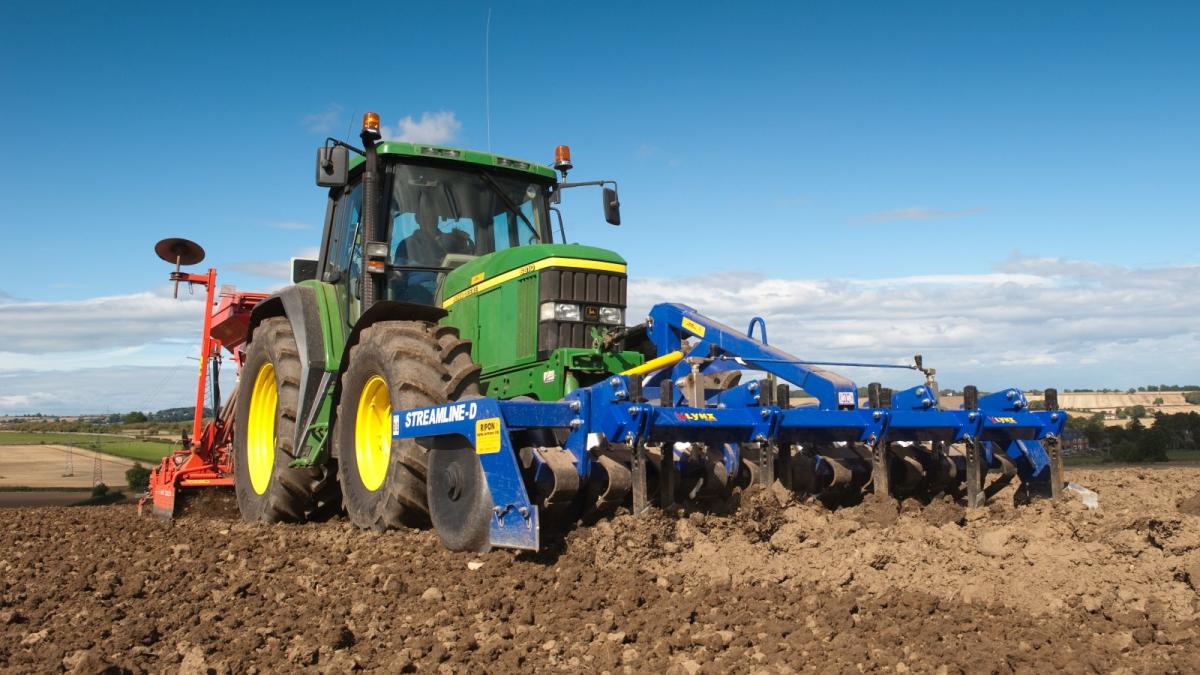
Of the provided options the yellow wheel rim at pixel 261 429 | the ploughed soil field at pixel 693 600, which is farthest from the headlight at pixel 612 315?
the yellow wheel rim at pixel 261 429

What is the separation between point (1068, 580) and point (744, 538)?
5.21ft

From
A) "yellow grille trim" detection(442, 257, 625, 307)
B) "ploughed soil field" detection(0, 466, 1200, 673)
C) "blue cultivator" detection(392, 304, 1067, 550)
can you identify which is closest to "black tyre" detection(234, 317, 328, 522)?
"ploughed soil field" detection(0, 466, 1200, 673)

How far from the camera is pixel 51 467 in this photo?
30094 millimetres

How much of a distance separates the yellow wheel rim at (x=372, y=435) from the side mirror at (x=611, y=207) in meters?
2.53

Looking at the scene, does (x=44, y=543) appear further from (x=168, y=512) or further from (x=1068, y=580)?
(x=1068, y=580)

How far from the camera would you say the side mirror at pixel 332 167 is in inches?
285

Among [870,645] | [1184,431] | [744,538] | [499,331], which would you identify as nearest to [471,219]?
[499,331]

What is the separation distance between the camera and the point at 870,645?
3.97 m

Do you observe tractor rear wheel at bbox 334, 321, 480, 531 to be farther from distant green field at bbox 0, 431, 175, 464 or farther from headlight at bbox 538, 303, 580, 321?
distant green field at bbox 0, 431, 175, 464

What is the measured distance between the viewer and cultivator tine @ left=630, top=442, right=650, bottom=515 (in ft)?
18.3

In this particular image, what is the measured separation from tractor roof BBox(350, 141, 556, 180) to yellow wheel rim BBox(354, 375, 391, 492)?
1.83 meters

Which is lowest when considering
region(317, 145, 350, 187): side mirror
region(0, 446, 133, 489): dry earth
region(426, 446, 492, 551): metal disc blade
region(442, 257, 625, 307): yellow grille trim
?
region(0, 446, 133, 489): dry earth

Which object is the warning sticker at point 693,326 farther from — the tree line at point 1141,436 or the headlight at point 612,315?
the tree line at point 1141,436

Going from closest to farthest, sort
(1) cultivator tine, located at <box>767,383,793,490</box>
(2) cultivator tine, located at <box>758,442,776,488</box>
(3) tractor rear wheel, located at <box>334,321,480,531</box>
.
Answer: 1. (2) cultivator tine, located at <box>758,442,776,488</box>
2. (1) cultivator tine, located at <box>767,383,793,490</box>
3. (3) tractor rear wheel, located at <box>334,321,480,531</box>
